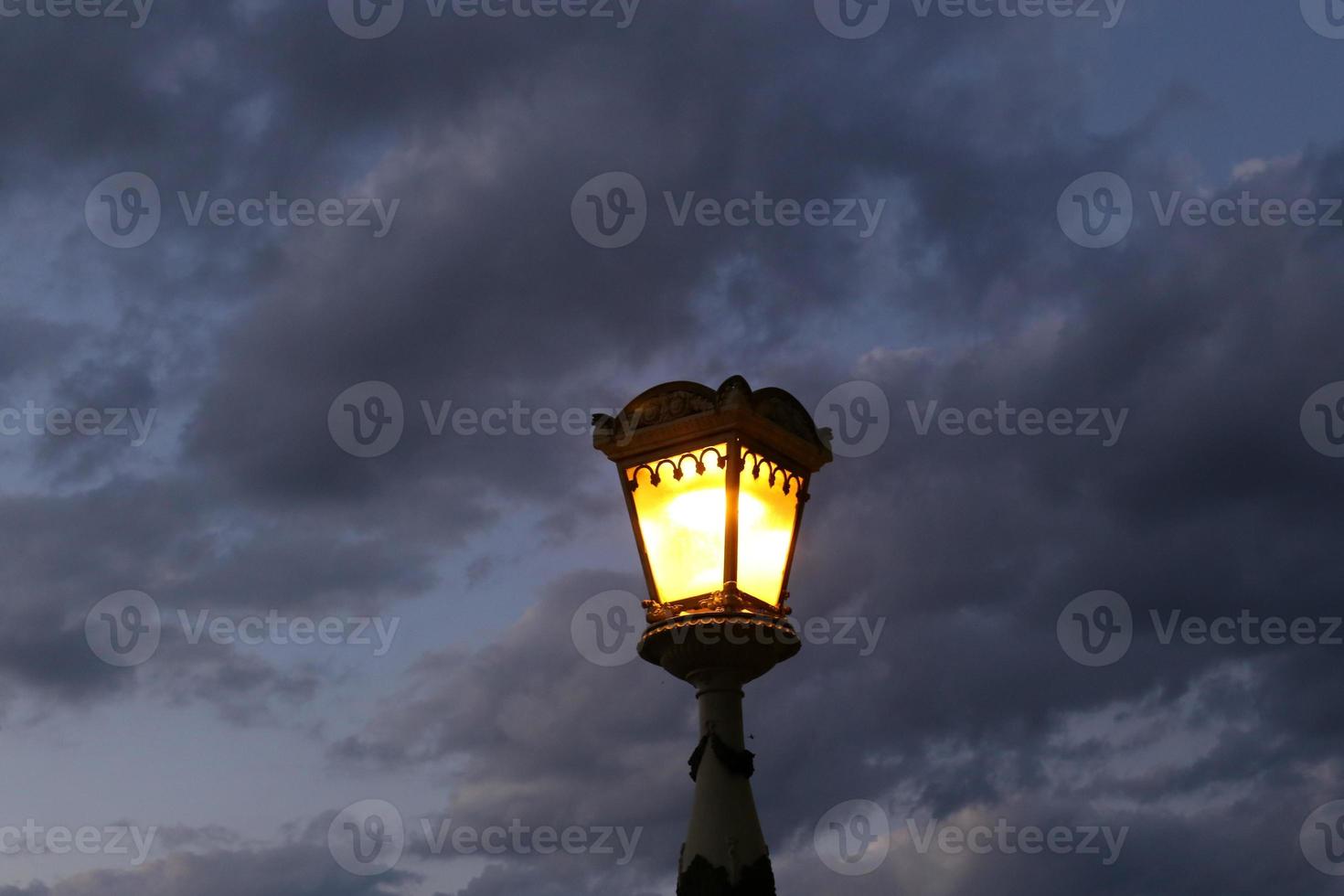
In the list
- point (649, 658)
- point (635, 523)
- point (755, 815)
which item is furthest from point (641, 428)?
point (755, 815)

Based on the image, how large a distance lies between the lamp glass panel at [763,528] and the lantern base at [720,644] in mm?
190

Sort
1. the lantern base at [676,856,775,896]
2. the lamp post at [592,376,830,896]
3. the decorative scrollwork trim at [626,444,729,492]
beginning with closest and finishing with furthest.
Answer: the lantern base at [676,856,775,896]
the lamp post at [592,376,830,896]
the decorative scrollwork trim at [626,444,729,492]

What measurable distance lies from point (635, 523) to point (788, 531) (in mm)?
838

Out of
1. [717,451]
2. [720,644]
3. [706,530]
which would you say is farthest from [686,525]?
[720,644]

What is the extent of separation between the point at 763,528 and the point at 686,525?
420mm

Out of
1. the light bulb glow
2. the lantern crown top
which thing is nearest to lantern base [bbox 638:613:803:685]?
the light bulb glow

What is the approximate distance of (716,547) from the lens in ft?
26.9

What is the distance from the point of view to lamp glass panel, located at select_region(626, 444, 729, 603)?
26.9ft

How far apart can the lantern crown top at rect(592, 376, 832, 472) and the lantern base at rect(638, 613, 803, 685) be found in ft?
3.09

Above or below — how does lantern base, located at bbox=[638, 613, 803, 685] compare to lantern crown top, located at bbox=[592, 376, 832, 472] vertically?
below

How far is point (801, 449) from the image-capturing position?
8.58 m

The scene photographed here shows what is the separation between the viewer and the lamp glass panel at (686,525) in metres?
8.20

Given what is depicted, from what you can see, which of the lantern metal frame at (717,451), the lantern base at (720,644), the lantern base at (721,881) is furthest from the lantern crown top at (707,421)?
the lantern base at (721,881)

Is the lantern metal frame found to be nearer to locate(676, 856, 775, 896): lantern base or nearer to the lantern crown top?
the lantern crown top
